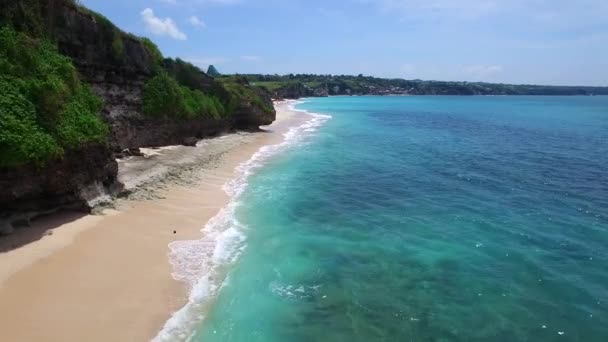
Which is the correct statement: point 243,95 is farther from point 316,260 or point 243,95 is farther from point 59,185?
point 316,260

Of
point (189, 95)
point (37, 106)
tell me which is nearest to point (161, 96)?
point (189, 95)

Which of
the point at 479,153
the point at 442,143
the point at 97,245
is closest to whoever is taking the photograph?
the point at 97,245

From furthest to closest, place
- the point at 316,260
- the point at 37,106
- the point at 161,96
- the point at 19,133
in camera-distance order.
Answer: the point at 161,96, the point at 37,106, the point at 316,260, the point at 19,133

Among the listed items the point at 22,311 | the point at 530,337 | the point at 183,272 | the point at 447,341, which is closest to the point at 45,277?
the point at 22,311

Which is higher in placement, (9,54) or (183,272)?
(9,54)

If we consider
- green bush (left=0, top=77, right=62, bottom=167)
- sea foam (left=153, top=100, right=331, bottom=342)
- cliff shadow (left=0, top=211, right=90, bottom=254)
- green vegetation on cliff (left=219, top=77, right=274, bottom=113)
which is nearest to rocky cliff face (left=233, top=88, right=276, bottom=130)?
green vegetation on cliff (left=219, top=77, right=274, bottom=113)

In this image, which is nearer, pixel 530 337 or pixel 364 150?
pixel 530 337

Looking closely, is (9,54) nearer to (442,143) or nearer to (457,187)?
(457,187)
